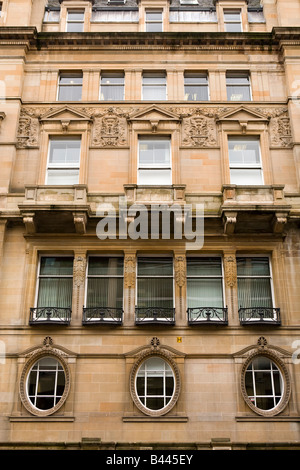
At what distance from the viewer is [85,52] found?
20812 millimetres

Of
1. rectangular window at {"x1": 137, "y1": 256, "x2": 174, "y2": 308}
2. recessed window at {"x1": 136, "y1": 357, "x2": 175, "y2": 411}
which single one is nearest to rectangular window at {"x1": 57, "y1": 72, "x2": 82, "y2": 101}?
rectangular window at {"x1": 137, "y1": 256, "x2": 174, "y2": 308}

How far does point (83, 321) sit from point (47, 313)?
1.31 metres

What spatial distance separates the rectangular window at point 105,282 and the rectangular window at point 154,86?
7.46 meters

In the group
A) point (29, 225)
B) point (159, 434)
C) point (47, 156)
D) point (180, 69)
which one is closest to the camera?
point (159, 434)

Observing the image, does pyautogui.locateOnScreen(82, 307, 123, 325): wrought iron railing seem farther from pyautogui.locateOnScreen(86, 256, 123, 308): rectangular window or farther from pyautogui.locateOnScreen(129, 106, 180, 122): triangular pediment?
pyautogui.locateOnScreen(129, 106, 180, 122): triangular pediment

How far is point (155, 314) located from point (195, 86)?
10.2 metres

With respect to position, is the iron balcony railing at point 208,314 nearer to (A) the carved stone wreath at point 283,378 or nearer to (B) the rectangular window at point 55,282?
(A) the carved stone wreath at point 283,378

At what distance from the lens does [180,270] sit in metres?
16.9

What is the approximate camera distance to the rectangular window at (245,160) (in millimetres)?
18531

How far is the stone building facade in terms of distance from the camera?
15258mm

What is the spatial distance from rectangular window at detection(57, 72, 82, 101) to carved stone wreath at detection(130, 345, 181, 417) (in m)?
11.2

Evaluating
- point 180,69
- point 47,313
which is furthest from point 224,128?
point 47,313

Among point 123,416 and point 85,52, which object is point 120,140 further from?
point 123,416

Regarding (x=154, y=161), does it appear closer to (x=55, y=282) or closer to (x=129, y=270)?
(x=129, y=270)
